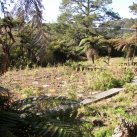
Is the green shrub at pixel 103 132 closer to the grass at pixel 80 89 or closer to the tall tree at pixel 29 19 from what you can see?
the grass at pixel 80 89

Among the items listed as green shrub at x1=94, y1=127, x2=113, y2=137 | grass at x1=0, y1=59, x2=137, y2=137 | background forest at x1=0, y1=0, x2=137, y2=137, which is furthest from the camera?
grass at x1=0, y1=59, x2=137, y2=137

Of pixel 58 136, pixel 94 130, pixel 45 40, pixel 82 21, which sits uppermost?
pixel 82 21

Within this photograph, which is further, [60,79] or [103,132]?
[60,79]

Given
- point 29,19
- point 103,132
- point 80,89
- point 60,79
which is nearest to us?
point 29,19

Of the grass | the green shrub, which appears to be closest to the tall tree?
the grass

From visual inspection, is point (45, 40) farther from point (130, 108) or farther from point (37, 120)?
point (130, 108)

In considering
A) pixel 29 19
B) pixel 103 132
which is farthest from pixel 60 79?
pixel 29 19

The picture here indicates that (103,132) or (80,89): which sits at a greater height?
(80,89)

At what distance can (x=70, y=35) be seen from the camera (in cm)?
2477

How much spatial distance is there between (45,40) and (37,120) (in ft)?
1.15

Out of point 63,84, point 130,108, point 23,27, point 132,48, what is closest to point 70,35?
point 132,48

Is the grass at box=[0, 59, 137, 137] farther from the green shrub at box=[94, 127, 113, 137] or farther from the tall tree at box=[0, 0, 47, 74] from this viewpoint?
the tall tree at box=[0, 0, 47, 74]

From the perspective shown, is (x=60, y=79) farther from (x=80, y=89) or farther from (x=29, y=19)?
(x=29, y=19)

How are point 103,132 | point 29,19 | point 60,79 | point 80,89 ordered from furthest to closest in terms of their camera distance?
1. point 60,79
2. point 80,89
3. point 103,132
4. point 29,19
